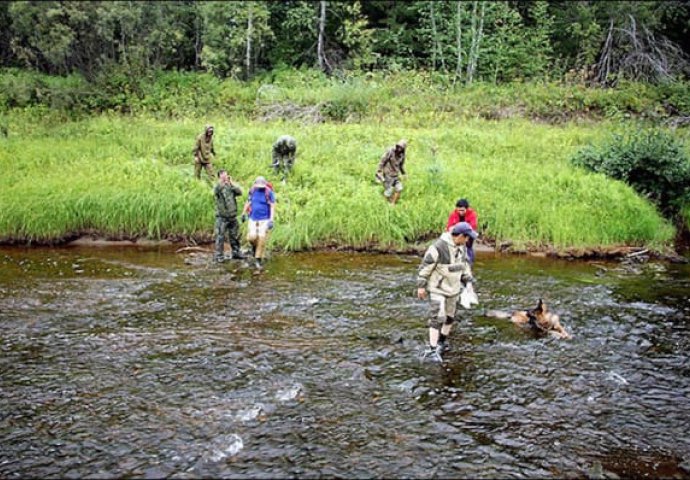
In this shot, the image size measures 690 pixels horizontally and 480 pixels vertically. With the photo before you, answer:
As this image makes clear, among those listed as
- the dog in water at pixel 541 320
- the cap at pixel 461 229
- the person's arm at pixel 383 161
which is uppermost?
the person's arm at pixel 383 161

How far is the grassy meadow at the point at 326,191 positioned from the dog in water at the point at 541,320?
17.8ft

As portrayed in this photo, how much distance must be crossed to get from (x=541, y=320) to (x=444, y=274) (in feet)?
7.36

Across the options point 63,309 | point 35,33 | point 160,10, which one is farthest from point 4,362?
point 160,10

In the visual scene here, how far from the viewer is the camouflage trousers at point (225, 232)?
1366 centimetres

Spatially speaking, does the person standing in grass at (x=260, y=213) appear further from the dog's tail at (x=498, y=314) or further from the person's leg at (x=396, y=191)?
the dog's tail at (x=498, y=314)

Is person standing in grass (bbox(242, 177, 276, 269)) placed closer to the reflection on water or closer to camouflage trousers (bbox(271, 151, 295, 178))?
the reflection on water

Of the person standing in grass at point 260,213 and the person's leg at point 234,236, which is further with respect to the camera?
the person's leg at point 234,236

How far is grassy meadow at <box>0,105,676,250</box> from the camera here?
15.3 metres

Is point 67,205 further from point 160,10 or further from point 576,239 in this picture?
point 160,10

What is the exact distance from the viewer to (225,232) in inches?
546

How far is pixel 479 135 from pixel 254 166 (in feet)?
26.2

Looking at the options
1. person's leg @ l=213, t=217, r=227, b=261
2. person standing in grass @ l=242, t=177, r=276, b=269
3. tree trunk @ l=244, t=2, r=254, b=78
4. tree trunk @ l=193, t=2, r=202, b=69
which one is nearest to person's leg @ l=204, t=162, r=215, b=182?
person's leg @ l=213, t=217, r=227, b=261

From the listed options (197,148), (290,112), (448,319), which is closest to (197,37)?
(290,112)

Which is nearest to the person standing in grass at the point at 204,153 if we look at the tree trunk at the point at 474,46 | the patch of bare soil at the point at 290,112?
the patch of bare soil at the point at 290,112
